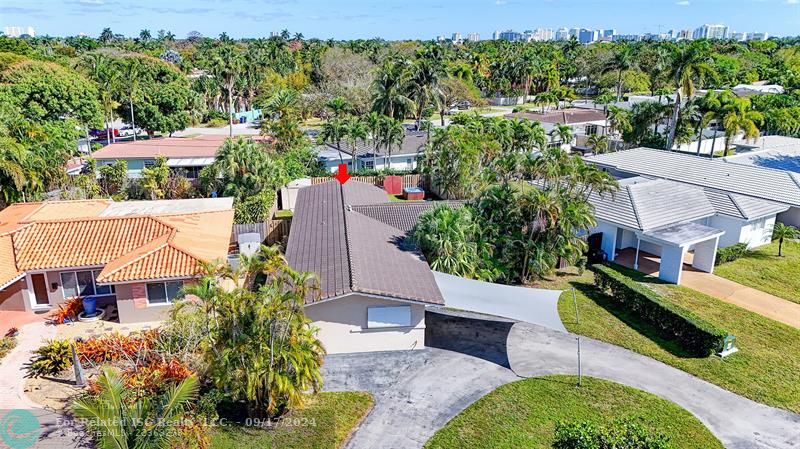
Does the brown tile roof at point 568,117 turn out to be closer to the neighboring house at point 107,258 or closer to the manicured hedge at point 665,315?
the manicured hedge at point 665,315

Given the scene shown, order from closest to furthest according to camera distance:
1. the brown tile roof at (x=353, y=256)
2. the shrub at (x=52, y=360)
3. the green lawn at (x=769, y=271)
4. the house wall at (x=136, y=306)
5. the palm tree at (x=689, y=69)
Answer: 1. the shrub at (x=52, y=360)
2. the brown tile roof at (x=353, y=256)
3. the house wall at (x=136, y=306)
4. the green lawn at (x=769, y=271)
5. the palm tree at (x=689, y=69)

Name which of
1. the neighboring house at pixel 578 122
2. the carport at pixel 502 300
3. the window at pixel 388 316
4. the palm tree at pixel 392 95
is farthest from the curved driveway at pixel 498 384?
the neighboring house at pixel 578 122

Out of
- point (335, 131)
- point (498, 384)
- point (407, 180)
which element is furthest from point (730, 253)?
point (335, 131)

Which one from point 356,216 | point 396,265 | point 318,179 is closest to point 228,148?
point 318,179

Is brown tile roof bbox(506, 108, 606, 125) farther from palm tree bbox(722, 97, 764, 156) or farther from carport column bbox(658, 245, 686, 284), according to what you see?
carport column bbox(658, 245, 686, 284)

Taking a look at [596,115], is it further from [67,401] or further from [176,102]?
[67,401]

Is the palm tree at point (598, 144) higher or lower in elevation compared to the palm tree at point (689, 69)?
lower

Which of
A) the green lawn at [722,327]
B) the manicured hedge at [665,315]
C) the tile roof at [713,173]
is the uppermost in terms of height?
the tile roof at [713,173]

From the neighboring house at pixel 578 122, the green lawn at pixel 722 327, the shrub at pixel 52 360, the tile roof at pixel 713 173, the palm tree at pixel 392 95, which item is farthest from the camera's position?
the neighboring house at pixel 578 122
